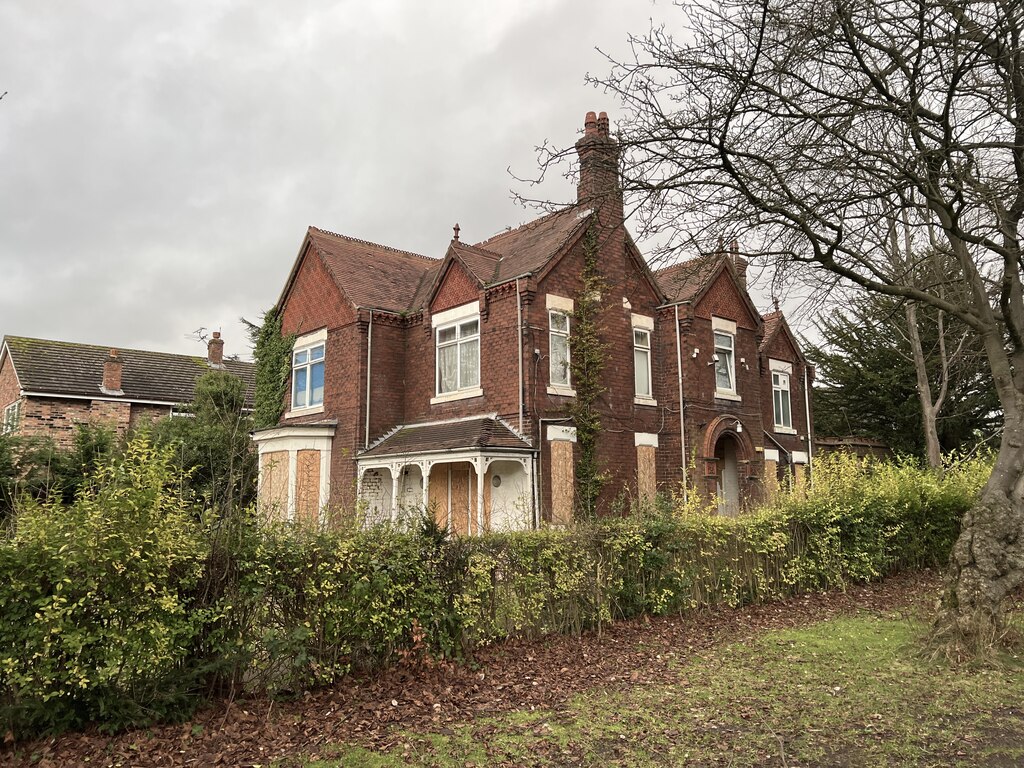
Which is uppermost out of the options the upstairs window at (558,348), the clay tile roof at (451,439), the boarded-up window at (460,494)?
the upstairs window at (558,348)

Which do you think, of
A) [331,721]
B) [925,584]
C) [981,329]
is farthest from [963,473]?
[331,721]

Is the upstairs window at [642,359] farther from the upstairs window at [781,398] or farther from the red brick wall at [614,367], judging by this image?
the upstairs window at [781,398]

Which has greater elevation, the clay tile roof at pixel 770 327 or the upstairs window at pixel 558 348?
the clay tile roof at pixel 770 327

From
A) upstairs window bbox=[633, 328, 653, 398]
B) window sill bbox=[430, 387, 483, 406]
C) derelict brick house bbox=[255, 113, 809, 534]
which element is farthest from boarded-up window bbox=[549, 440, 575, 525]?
upstairs window bbox=[633, 328, 653, 398]

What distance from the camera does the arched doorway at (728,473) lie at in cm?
2208

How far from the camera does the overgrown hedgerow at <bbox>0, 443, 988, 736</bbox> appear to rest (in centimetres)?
546

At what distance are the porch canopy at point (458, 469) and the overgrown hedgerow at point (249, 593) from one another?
5898mm

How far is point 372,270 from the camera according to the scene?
22188mm

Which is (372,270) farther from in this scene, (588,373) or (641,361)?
(641,361)

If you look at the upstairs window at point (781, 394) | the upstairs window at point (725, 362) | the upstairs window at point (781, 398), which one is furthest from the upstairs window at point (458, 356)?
the upstairs window at point (781, 398)

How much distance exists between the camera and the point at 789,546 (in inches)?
485

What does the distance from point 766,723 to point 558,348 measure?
1264 cm

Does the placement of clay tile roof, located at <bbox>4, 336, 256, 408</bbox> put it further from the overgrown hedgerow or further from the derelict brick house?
the overgrown hedgerow

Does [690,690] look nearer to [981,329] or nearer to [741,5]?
[981,329]
